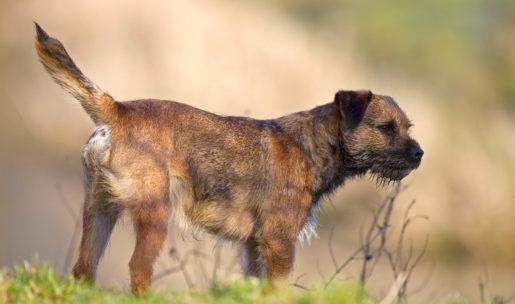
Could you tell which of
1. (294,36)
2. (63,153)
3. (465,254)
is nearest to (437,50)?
(294,36)

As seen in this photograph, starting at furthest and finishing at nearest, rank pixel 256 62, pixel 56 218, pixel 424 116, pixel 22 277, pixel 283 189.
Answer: pixel 256 62 → pixel 424 116 → pixel 56 218 → pixel 283 189 → pixel 22 277

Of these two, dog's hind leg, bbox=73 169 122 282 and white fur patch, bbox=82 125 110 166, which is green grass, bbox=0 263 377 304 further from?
white fur patch, bbox=82 125 110 166

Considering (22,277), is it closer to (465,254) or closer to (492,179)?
(465,254)

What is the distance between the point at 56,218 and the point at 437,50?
8.11 meters

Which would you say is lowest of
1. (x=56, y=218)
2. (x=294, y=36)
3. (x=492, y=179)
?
(x=56, y=218)

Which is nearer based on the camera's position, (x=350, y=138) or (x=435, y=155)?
(x=350, y=138)

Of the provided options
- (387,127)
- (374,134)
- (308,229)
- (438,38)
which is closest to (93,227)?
(308,229)

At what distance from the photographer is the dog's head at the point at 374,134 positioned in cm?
1039

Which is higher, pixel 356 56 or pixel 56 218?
pixel 356 56

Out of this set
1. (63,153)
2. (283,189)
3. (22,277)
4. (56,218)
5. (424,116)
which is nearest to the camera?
(22,277)

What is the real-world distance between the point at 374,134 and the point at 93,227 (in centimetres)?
254

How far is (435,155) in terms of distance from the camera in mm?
19156

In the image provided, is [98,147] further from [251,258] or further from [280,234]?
[251,258]

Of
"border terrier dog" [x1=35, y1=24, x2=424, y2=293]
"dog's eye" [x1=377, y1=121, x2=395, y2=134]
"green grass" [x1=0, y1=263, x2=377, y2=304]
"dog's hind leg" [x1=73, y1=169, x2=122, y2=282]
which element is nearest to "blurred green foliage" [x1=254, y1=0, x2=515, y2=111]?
"dog's eye" [x1=377, y1=121, x2=395, y2=134]
